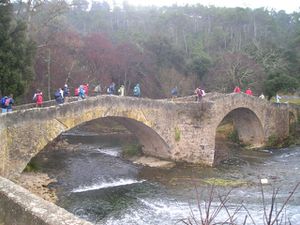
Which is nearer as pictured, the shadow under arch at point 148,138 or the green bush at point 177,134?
the shadow under arch at point 148,138

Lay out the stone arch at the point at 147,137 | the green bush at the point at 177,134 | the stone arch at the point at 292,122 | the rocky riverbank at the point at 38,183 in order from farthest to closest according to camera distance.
Result: the stone arch at the point at 292,122
the green bush at the point at 177,134
the stone arch at the point at 147,137
the rocky riverbank at the point at 38,183

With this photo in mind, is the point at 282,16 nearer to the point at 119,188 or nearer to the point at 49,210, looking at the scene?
the point at 119,188

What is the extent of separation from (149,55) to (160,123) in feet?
95.2

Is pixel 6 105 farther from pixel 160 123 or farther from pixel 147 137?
pixel 147 137

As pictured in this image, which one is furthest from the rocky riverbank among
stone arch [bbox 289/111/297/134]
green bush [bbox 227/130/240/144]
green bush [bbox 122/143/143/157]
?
stone arch [bbox 289/111/297/134]

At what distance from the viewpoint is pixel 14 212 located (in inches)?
197

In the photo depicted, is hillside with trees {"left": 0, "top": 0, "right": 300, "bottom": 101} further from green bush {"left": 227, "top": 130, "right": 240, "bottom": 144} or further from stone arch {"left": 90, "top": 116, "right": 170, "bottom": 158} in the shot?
green bush {"left": 227, "top": 130, "right": 240, "bottom": 144}

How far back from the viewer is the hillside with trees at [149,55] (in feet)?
86.3

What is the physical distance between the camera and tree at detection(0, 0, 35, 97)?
71.2 feet

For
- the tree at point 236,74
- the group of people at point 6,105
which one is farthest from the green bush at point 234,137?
the group of people at point 6,105

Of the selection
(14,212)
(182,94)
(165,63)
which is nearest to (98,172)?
(14,212)

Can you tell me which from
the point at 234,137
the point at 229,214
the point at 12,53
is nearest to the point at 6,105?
the point at 12,53

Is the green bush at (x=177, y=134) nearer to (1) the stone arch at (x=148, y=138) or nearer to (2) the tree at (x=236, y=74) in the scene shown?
(1) the stone arch at (x=148, y=138)

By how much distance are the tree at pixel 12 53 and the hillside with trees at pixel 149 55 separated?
0.06 meters
